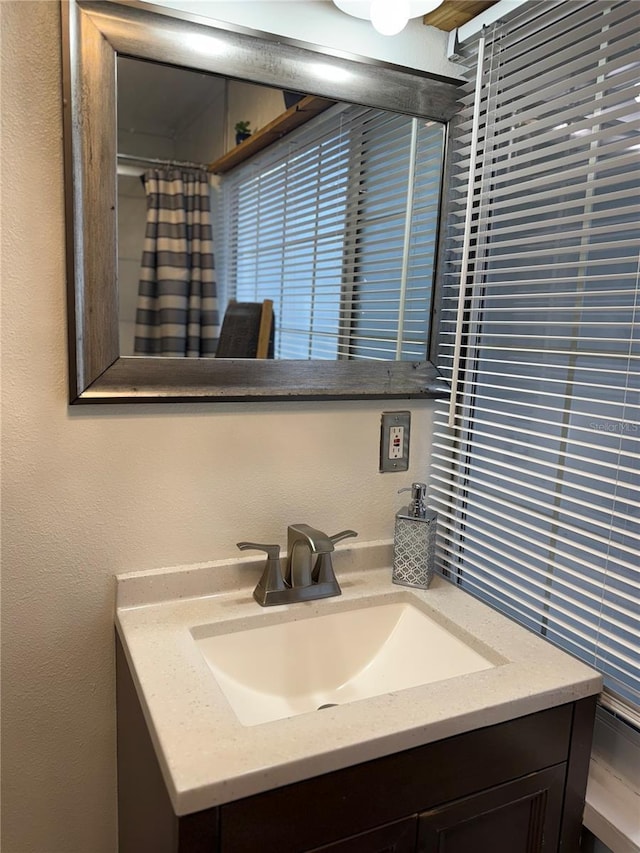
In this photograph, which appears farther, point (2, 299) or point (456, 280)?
point (456, 280)

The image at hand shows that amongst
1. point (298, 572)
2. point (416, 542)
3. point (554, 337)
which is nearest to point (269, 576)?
point (298, 572)

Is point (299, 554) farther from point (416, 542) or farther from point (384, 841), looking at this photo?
point (384, 841)

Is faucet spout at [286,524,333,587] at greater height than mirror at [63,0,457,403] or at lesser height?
lesser

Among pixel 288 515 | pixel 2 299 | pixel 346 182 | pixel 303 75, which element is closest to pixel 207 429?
pixel 288 515

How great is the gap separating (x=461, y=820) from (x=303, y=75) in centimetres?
137

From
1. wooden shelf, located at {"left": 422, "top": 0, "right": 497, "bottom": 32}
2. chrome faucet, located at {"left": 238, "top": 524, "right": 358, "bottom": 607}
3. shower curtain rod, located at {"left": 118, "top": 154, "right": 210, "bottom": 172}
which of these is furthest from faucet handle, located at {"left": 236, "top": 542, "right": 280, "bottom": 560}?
wooden shelf, located at {"left": 422, "top": 0, "right": 497, "bottom": 32}

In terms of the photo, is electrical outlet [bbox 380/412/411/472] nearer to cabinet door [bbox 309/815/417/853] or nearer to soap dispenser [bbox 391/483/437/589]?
soap dispenser [bbox 391/483/437/589]

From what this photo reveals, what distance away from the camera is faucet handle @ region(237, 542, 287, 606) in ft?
4.15

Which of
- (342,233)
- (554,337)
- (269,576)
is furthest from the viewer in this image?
(342,233)

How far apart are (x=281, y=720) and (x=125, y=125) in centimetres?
103

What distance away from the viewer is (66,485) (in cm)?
117

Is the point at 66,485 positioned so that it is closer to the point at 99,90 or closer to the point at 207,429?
the point at 207,429

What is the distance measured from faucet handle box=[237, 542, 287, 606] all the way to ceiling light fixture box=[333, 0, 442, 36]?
104cm

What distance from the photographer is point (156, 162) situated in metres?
1.19
